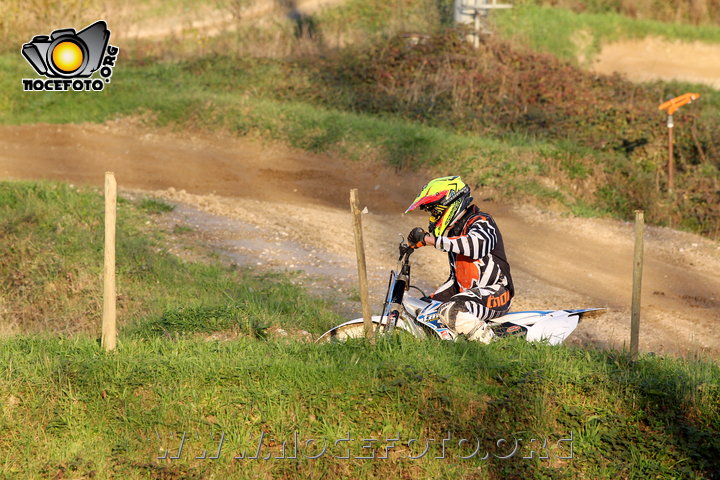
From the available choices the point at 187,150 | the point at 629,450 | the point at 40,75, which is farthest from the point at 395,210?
the point at 40,75

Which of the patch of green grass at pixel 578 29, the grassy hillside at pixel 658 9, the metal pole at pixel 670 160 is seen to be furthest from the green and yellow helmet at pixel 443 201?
the grassy hillside at pixel 658 9

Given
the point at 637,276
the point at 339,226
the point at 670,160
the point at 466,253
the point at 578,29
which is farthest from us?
the point at 578,29

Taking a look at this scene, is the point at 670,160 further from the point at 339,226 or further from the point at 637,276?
the point at 637,276

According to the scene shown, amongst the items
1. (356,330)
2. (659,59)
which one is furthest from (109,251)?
(659,59)

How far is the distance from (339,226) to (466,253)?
5914 millimetres

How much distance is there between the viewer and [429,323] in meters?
6.23

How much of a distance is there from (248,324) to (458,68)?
12.5m

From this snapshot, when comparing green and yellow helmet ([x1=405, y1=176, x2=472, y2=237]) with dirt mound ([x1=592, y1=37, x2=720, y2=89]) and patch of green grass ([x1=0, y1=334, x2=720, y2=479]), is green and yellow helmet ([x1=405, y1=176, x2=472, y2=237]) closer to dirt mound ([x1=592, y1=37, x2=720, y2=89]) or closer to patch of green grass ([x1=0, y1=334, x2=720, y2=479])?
patch of green grass ([x1=0, y1=334, x2=720, y2=479])

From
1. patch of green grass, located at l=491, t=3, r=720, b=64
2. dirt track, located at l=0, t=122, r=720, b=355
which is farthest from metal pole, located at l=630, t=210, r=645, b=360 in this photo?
patch of green grass, located at l=491, t=3, r=720, b=64

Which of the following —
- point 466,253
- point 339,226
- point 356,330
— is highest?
point 466,253

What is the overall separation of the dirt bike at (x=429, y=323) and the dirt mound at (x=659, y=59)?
19190 millimetres

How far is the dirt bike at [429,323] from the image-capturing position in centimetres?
614

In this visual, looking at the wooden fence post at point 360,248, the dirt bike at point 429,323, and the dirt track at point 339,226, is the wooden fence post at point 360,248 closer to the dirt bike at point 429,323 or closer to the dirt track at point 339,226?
the dirt bike at point 429,323

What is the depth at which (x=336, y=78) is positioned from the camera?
19.0 metres
